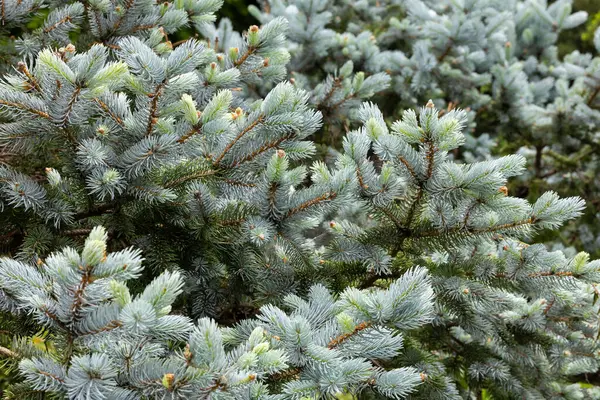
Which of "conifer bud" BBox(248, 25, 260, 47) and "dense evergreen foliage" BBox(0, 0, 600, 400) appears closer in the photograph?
"dense evergreen foliage" BBox(0, 0, 600, 400)

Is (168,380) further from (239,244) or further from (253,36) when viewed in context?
(253,36)

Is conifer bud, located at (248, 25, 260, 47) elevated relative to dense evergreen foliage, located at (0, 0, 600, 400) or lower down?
elevated

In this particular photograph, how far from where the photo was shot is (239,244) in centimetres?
180

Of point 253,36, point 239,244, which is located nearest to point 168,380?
point 239,244

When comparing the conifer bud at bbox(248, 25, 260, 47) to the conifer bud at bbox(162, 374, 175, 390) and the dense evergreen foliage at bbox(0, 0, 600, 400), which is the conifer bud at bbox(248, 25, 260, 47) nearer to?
the dense evergreen foliage at bbox(0, 0, 600, 400)

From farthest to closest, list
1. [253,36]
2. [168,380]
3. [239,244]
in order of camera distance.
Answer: [253,36] → [239,244] → [168,380]

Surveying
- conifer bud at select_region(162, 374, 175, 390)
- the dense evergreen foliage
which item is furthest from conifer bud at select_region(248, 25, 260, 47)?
conifer bud at select_region(162, 374, 175, 390)

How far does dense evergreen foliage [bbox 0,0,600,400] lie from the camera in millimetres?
1189

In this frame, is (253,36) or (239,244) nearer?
(239,244)

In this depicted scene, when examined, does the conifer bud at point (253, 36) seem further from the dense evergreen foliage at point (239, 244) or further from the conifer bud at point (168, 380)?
the conifer bud at point (168, 380)

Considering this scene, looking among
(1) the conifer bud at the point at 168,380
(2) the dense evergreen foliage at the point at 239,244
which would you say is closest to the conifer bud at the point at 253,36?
(2) the dense evergreen foliage at the point at 239,244

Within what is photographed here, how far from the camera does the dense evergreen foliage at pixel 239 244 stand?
1189 millimetres

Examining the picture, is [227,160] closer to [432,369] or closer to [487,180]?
[487,180]

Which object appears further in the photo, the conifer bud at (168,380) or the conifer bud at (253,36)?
the conifer bud at (253,36)
